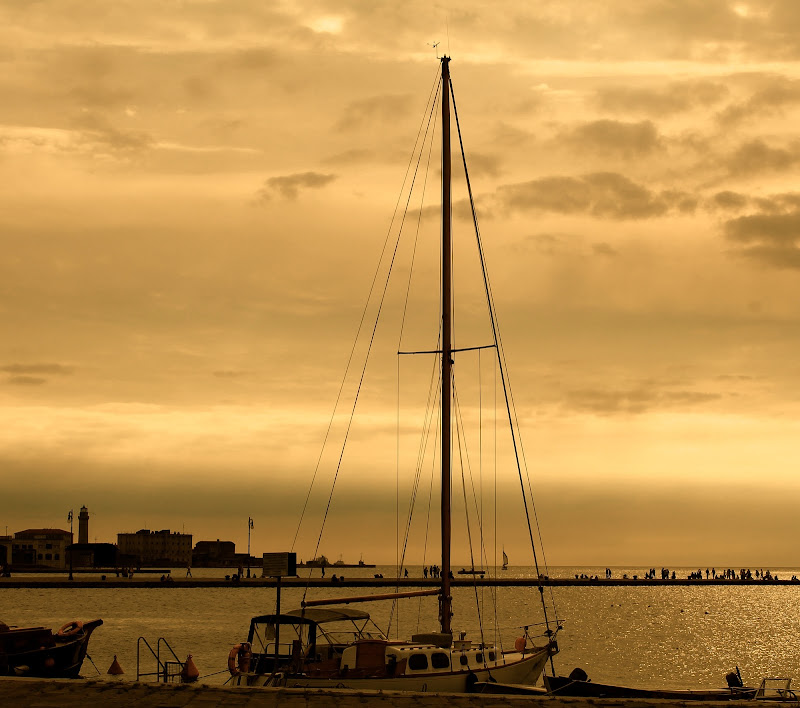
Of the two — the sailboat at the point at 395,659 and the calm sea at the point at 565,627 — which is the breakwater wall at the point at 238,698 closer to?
the sailboat at the point at 395,659

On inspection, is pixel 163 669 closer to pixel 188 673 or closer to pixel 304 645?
pixel 188 673

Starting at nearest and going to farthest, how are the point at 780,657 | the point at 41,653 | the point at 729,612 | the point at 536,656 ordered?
the point at 536,656 < the point at 41,653 < the point at 780,657 < the point at 729,612

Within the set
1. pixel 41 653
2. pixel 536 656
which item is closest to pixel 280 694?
pixel 536 656

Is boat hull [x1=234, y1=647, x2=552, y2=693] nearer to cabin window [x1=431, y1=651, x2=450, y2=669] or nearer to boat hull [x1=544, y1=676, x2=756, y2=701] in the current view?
cabin window [x1=431, y1=651, x2=450, y2=669]

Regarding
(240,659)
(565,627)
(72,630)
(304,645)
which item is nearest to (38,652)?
(72,630)

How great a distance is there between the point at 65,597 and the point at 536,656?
424ft

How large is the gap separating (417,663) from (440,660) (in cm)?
78

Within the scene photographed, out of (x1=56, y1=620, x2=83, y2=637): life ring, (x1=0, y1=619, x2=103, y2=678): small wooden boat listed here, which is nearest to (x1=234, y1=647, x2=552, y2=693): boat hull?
(x1=0, y1=619, x2=103, y2=678): small wooden boat

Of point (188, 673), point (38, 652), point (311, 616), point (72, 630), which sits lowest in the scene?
Result: point (188, 673)

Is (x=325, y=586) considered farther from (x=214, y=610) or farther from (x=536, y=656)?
(x=536, y=656)

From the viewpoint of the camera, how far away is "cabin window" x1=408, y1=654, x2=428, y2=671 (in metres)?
33.8

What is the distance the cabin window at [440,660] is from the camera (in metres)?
34.1

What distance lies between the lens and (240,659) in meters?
37.4

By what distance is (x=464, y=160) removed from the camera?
153 feet
